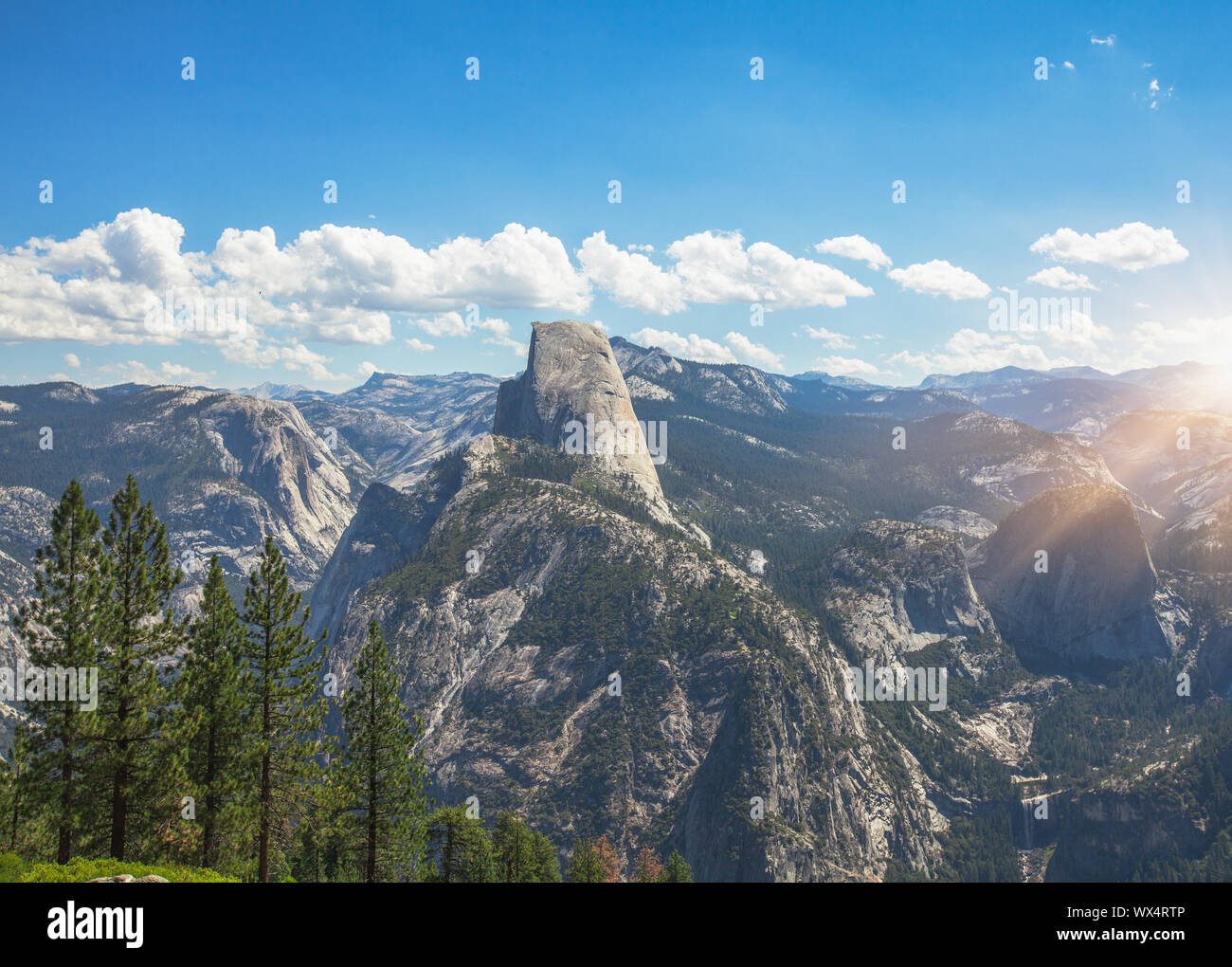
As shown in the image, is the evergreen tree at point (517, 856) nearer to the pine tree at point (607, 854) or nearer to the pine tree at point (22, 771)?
the pine tree at point (607, 854)

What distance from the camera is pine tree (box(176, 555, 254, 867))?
36781 mm

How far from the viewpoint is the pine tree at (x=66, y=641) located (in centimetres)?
3444

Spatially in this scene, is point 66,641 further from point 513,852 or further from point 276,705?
point 513,852

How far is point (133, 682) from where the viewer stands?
3634 centimetres

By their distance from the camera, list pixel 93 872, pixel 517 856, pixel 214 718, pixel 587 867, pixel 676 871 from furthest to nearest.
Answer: pixel 676 871, pixel 587 867, pixel 517 856, pixel 214 718, pixel 93 872

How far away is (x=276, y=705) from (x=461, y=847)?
90.8 feet

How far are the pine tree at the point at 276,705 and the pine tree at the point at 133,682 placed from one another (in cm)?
388

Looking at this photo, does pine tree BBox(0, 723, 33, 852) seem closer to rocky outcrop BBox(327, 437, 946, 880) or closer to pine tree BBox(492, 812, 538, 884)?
pine tree BBox(492, 812, 538, 884)

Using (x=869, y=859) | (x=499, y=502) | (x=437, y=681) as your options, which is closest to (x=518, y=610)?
(x=437, y=681)

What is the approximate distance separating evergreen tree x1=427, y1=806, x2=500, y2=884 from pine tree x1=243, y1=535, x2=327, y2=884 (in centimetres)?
1424

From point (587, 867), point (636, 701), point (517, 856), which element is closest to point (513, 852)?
point (517, 856)

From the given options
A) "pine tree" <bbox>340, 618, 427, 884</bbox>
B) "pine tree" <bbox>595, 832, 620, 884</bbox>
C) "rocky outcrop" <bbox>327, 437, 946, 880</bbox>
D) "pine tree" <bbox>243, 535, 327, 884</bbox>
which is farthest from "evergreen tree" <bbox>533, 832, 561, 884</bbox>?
"rocky outcrop" <bbox>327, 437, 946, 880</bbox>

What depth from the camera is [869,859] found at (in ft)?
406
